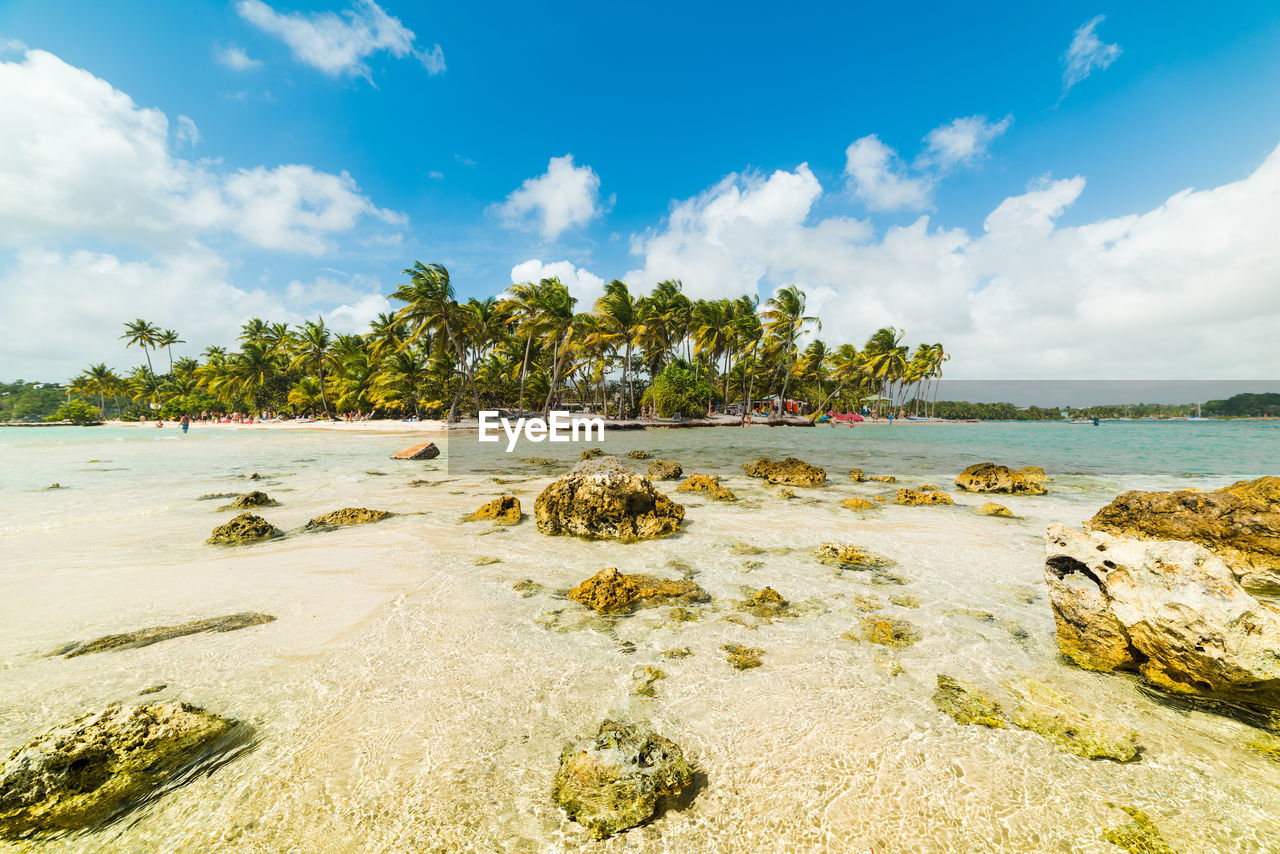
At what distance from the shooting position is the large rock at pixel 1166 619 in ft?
9.70

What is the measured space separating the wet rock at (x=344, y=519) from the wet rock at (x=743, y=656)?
692 centimetres

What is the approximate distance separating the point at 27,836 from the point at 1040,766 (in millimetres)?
5070

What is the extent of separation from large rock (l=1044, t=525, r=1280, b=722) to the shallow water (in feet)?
0.83

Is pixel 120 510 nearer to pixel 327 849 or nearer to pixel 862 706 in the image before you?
pixel 327 849

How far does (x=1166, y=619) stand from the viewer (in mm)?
3229

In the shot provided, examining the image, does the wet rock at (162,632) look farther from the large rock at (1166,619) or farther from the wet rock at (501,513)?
the large rock at (1166,619)

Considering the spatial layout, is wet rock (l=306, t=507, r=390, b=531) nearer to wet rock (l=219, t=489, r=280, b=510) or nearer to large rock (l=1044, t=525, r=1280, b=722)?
wet rock (l=219, t=489, r=280, b=510)

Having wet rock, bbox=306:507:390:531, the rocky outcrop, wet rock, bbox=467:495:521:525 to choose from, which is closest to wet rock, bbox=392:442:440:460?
wet rock, bbox=306:507:390:531

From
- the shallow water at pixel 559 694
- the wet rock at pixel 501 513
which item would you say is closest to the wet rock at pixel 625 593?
the shallow water at pixel 559 694

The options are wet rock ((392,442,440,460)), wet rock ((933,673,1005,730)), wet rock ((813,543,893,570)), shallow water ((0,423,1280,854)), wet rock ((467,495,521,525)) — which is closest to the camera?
shallow water ((0,423,1280,854))

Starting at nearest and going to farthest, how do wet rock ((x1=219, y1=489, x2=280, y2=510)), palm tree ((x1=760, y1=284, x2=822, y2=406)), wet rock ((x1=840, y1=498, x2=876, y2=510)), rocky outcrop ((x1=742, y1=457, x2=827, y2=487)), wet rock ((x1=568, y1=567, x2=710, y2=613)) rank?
wet rock ((x1=568, y1=567, x2=710, y2=613)) < wet rock ((x1=219, y1=489, x2=280, y2=510)) < wet rock ((x1=840, y1=498, x2=876, y2=510)) < rocky outcrop ((x1=742, y1=457, x2=827, y2=487)) < palm tree ((x1=760, y1=284, x2=822, y2=406))

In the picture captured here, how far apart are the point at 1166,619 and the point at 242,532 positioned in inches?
410

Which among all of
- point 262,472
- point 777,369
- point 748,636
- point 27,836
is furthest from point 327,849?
point 777,369

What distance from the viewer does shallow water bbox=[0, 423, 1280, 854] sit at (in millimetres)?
2186
